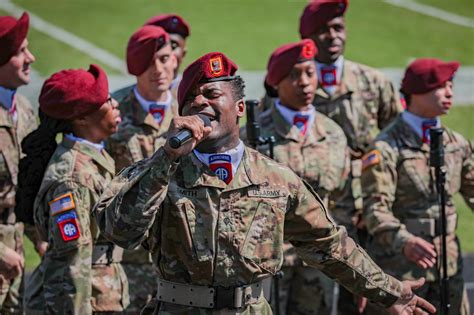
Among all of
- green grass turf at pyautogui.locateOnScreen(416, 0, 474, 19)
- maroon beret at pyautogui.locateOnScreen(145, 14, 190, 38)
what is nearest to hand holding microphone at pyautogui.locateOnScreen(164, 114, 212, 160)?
maroon beret at pyautogui.locateOnScreen(145, 14, 190, 38)

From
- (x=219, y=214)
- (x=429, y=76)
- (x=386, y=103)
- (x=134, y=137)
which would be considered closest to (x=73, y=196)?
(x=219, y=214)

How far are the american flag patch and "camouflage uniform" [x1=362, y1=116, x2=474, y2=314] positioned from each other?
2.52m

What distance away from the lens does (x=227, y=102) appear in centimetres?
702

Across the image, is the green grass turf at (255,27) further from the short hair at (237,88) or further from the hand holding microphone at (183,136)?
the hand holding microphone at (183,136)

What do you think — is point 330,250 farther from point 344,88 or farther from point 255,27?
point 255,27

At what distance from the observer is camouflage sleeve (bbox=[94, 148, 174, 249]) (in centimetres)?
641

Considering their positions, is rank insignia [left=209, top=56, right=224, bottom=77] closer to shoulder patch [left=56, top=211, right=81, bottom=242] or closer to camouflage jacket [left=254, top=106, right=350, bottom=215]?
shoulder patch [left=56, top=211, right=81, bottom=242]

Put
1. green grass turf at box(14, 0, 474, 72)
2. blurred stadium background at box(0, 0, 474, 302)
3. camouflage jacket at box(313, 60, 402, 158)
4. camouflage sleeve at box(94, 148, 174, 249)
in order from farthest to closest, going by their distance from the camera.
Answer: green grass turf at box(14, 0, 474, 72) < blurred stadium background at box(0, 0, 474, 302) < camouflage jacket at box(313, 60, 402, 158) < camouflage sleeve at box(94, 148, 174, 249)

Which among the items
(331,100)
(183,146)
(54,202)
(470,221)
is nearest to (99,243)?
(54,202)

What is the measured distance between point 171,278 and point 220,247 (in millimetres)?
306

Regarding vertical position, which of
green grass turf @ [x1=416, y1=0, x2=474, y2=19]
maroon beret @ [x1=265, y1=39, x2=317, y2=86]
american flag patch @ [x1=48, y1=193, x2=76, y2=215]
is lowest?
green grass turf @ [x1=416, y1=0, x2=474, y2=19]

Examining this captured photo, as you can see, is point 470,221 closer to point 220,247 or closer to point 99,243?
point 99,243

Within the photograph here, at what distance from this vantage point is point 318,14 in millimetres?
11289

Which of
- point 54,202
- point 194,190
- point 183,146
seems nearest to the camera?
point 183,146
